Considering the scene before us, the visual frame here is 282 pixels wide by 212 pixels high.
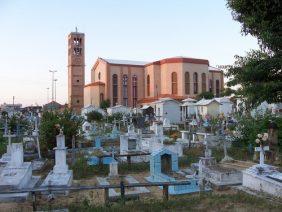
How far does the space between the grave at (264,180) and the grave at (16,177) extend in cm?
518

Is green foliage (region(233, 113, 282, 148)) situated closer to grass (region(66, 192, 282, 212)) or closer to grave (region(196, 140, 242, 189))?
grave (region(196, 140, 242, 189))

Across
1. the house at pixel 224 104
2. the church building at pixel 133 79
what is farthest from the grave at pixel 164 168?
the church building at pixel 133 79

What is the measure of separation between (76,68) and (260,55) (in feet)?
179

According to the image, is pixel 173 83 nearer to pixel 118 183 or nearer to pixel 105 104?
pixel 105 104

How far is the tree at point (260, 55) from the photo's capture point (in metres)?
8.21

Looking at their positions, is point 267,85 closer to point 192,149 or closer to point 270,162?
point 270,162

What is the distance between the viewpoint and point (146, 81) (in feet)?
199

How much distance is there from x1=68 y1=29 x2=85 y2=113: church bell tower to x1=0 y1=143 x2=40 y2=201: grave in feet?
161

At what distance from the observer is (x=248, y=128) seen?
16281 mm

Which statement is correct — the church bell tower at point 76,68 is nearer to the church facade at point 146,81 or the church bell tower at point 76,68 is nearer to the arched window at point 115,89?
the church facade at point 146,81

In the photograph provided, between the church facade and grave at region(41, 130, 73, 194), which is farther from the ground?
the church facade

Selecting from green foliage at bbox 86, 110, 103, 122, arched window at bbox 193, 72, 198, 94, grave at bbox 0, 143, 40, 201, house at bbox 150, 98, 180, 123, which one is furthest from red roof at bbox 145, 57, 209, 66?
grave at bbox 0, 143, 40, 201

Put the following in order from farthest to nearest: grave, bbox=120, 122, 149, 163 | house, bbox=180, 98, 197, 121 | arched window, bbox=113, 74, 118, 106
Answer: arched window, bbox=113, 74, 118, 106 → house, bbox=180, 98, 197, 121 → grave, bbox=120, 122, 149, 163

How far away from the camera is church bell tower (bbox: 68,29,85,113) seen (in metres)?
60.9
